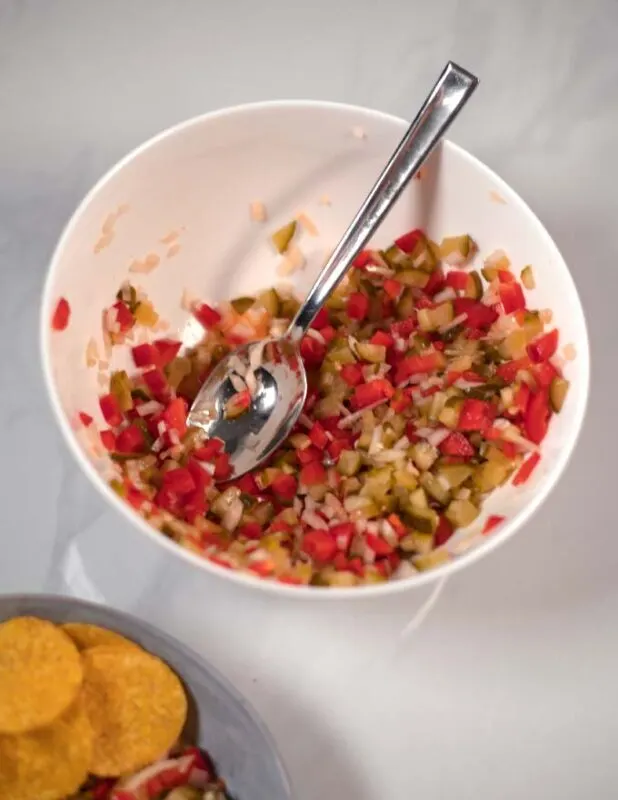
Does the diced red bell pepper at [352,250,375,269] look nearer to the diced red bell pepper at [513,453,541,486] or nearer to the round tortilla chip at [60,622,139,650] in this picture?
the diced red bell pepper at [513,453,541,486]

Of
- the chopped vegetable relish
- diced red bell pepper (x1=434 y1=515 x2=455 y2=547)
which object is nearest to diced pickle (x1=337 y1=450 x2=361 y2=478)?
the chopped vegetable relish

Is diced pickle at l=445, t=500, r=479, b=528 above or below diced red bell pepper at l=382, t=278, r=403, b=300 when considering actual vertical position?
below

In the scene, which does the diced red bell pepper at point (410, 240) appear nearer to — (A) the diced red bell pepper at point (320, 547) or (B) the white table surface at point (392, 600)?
(B) the white table surface at point (392, 600)

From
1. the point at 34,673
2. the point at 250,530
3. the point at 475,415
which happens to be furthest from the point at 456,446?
the point at 34,673

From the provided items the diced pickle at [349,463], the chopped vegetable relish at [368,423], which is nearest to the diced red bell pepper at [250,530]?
the chopped vegetable relish at [368,423]

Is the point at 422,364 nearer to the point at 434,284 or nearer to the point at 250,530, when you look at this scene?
the point at 434,284

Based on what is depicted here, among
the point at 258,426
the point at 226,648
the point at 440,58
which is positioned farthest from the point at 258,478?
the point at 440,58

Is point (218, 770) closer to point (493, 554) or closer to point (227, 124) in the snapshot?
point (493, 554)
